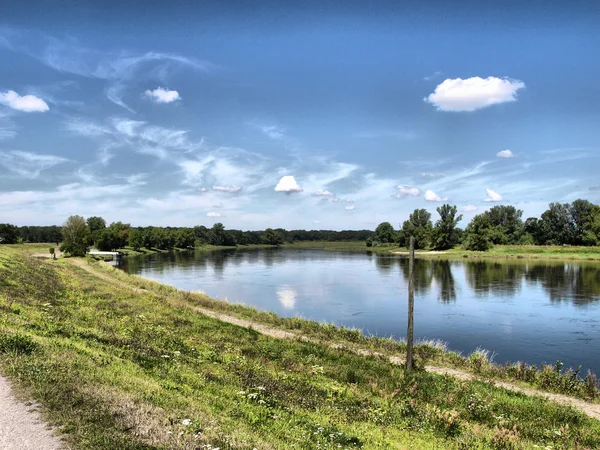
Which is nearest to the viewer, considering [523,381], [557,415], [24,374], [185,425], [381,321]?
[185,425]

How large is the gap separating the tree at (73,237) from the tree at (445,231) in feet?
358

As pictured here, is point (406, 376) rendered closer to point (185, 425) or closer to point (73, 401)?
point (185, 425)

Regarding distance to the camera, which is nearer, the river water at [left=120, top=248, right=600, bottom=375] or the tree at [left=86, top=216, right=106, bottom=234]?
the river water at [left=120, top=248, right=600, bottom=375]

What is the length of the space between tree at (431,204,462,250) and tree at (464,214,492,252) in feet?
42.7

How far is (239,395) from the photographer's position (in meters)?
10.9

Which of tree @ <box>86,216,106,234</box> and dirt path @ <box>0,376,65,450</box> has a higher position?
tree @ <box>86,216,106,234</box>

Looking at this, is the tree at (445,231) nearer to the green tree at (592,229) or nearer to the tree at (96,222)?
the green tree at (592,229)

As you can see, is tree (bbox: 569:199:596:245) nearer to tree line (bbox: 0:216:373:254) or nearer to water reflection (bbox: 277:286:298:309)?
water reflection (bbox: 277:286:298:309)

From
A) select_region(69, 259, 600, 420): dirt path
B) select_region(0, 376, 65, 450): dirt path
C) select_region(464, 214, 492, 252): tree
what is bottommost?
select_region(69, 259, 600, 420): dirt path

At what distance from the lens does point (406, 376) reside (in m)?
16.4

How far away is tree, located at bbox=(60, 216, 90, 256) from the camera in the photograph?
3310 inches

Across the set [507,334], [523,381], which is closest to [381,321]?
[507,334]

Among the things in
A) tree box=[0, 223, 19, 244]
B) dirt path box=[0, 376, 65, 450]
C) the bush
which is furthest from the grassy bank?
tree box=[0, 223, 19, 244]

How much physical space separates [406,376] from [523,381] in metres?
5.45
